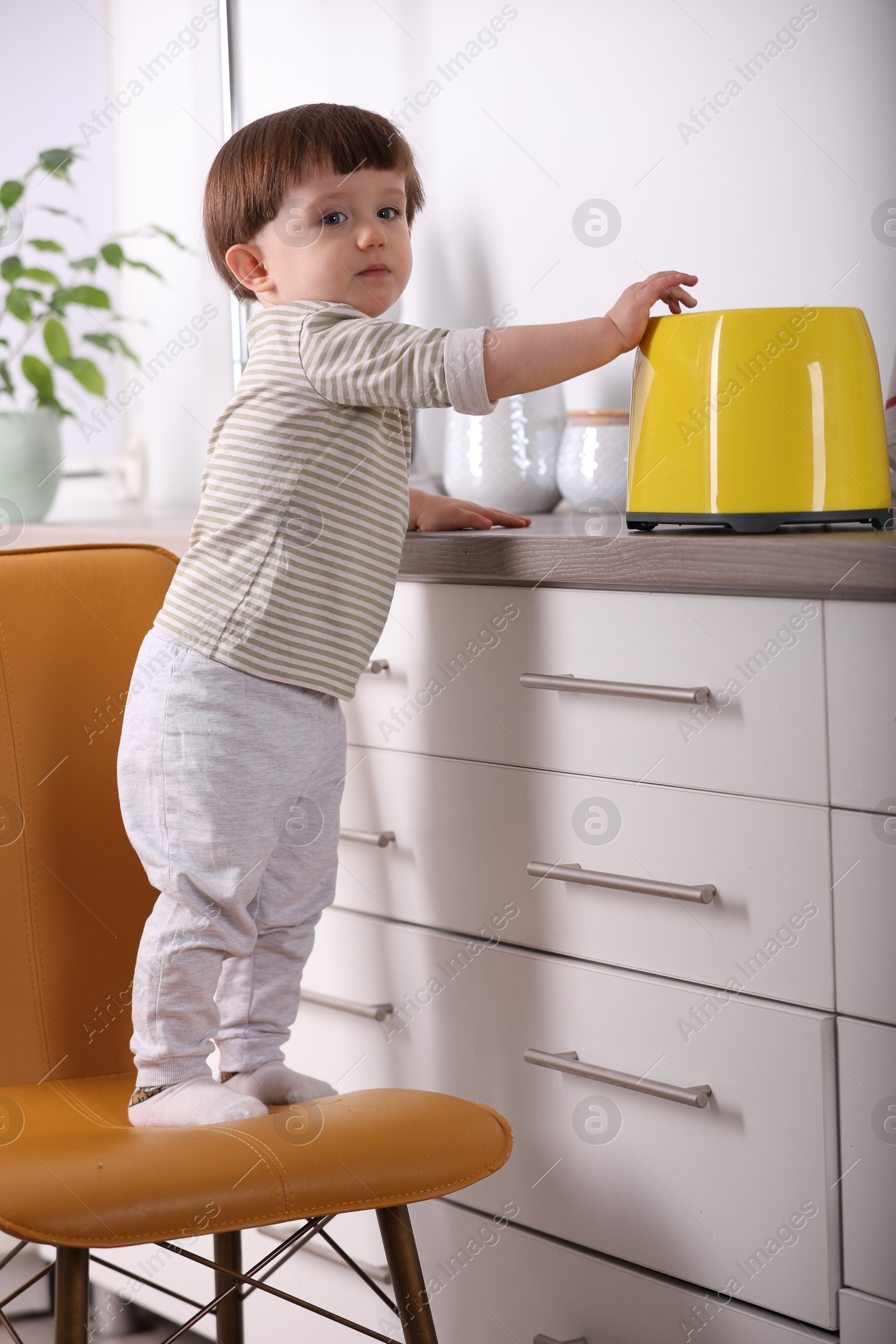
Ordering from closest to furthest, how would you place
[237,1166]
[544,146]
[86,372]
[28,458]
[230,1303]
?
[237,1166]
[230,1303]
[544,146]
[28,458]
[86,372]

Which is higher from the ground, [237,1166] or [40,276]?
[40,276]

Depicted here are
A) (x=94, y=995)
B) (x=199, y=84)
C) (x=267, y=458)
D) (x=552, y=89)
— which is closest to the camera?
(x=267, y=458)

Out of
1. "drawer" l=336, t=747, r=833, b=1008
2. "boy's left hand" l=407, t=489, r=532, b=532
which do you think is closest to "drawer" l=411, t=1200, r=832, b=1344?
"drawer" l=336, t=747, r=833, b=1008

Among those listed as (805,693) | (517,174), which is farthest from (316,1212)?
(517,174)

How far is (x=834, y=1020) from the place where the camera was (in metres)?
0.92

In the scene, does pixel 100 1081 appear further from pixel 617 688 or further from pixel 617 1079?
pixel 617 688

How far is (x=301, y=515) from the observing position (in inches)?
40.7

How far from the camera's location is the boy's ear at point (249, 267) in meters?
1.11

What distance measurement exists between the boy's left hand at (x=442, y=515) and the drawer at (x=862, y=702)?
397 mm

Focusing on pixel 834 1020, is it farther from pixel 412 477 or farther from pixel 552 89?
pixel 552 89

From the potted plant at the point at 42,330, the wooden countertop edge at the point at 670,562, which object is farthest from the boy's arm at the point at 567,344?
the potted plant at the point at 42,330

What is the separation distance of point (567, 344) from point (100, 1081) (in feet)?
2.43

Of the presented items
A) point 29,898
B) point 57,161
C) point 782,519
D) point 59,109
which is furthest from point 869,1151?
point 59,109

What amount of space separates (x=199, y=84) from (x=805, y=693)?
5.34 feet
